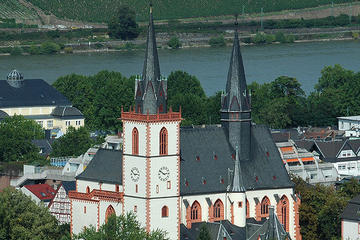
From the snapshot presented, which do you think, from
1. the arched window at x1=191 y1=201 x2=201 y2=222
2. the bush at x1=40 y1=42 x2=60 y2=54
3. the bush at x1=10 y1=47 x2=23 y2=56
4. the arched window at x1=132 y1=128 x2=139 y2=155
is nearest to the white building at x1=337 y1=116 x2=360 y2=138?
the arched window at x1=191 y1=201 x2=201 y2=222

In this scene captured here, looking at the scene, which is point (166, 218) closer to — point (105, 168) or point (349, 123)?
point (105, 168)

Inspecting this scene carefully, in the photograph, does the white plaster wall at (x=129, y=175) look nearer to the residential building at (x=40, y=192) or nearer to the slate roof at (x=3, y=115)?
the residential building at (x=40, y=192)

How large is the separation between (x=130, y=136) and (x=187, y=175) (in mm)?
2698

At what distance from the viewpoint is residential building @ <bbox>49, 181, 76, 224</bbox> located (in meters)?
67.9

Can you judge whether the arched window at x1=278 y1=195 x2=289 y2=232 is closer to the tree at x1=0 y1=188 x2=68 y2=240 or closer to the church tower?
the church tower

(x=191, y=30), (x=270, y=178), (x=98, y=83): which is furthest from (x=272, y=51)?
(x=270, y=178)

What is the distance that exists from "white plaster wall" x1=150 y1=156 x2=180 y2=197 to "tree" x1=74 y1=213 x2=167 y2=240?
1.42 m

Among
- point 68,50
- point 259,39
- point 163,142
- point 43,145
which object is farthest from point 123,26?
point 163,142

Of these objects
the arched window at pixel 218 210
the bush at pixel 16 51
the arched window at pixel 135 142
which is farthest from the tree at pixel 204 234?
the bush at pixel 16 51

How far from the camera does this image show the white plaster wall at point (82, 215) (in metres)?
63.7

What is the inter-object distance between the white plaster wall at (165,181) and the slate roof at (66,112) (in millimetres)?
42044

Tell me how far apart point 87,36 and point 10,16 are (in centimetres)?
1101

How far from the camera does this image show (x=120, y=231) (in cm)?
6003

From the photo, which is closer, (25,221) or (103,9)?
(25,221)
